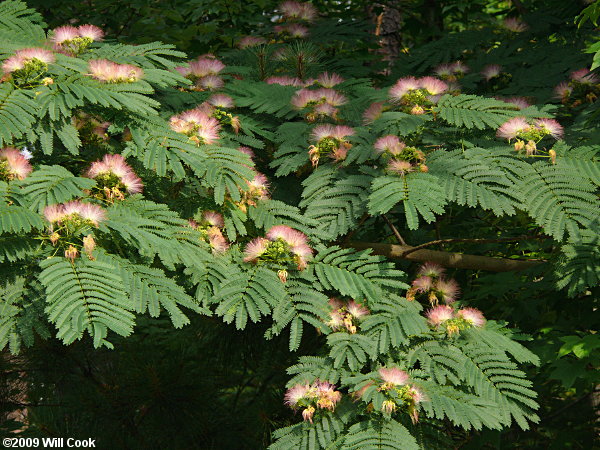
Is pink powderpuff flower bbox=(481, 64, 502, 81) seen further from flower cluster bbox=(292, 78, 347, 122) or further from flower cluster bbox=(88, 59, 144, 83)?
flower cluster bbox=(88, 59, 144, 83)

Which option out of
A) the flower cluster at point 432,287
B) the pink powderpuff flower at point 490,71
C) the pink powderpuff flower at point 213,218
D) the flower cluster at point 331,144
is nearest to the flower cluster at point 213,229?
the pink powderpuff flower at point 213,218

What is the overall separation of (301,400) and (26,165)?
1.79 metres

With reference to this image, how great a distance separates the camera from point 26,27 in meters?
4.49

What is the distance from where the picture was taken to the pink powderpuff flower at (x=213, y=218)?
3.82 metres

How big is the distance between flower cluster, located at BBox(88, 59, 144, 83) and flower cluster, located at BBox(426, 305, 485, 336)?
209 cm

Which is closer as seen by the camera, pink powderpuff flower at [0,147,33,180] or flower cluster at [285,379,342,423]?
pink powderpuff flower at [0,147,33,180]

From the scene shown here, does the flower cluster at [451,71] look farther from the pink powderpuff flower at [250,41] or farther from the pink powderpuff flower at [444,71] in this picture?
the pink powderpuff flower at [250,41]

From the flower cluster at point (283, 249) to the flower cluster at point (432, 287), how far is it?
808 mm

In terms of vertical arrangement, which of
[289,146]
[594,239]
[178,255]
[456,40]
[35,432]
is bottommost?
[594,239]

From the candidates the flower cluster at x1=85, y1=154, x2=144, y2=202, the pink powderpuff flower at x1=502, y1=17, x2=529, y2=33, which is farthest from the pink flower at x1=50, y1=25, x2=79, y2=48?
the pink powderpuff flower at x1=502, y1=17, x2=529, y2=33

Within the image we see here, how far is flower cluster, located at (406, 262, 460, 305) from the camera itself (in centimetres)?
426

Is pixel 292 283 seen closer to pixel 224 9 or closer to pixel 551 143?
pixel 551 143

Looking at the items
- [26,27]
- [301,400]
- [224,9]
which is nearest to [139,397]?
[301,400]

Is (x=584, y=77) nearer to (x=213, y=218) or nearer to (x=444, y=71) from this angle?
(x=444, y=71)
